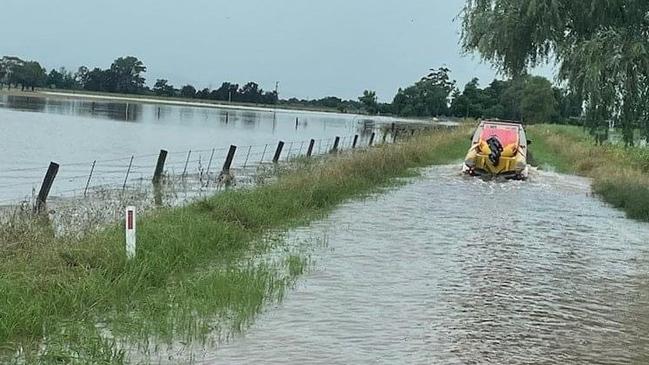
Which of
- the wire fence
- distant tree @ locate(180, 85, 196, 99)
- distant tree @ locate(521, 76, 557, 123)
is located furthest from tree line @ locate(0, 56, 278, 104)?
the wire fence

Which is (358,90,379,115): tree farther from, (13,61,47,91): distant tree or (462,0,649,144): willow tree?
(462,0,649,144): willow tree

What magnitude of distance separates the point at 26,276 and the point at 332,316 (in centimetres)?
326

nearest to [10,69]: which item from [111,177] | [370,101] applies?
[370,101]

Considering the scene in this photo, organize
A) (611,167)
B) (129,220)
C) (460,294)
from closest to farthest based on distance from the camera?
(129,220) < (460,294) < (611,167)

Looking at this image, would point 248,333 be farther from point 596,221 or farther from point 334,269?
point 596,221

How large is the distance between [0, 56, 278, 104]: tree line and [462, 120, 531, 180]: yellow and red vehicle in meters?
142

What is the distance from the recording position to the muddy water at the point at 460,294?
7836 millimetres

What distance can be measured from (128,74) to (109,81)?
608cm

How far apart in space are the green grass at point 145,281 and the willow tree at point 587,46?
8163 mm

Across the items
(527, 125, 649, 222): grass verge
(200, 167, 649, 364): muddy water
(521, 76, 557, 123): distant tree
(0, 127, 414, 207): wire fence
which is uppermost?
(521, 76, 557, 123): distant tree

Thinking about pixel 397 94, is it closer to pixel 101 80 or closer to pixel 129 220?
pixel 101 80

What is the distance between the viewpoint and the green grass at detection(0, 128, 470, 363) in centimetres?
744

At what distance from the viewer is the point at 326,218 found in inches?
650

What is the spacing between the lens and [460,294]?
10281mm
